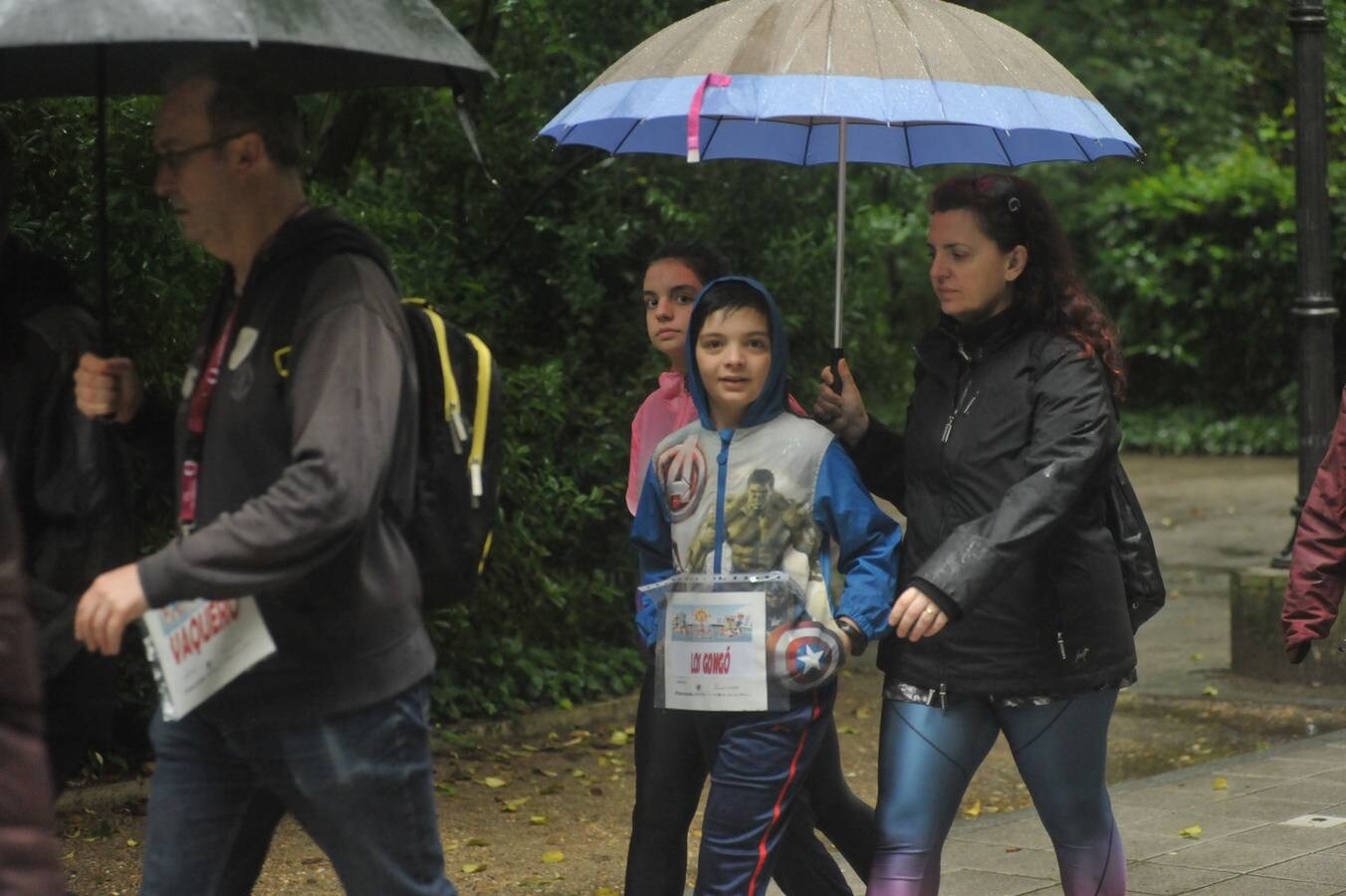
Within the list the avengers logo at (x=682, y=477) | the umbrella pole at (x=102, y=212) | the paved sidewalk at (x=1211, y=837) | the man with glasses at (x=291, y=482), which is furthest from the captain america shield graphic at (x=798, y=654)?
the paved sidewalk at (x=1211, y=837)

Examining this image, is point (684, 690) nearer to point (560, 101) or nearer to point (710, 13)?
point (710, 13)

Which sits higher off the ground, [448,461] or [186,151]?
[186,151]

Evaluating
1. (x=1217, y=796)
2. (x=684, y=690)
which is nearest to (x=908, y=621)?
(x=684, y=690)

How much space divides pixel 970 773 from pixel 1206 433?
16491mm

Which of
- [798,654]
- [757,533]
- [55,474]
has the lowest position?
[798,654]

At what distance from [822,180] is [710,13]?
12.7ft

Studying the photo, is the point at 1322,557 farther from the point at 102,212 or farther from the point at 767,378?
the point at 102,212

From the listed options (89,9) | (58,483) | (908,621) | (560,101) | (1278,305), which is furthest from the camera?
(1278,305)

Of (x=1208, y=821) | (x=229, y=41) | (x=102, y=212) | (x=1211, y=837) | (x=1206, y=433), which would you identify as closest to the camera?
(x=229, y=41)

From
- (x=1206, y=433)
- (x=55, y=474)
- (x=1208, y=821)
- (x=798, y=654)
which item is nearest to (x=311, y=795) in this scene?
(x=55, y=474)

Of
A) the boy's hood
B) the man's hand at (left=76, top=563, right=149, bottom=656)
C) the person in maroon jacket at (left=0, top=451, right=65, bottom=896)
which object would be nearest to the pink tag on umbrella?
the boy's hood

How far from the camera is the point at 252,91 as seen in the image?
126 inches

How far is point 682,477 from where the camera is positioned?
4281mm

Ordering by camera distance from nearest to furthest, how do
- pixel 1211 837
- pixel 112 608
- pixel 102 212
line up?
1. pixel 112 608
2. pixel 102 212
3. pixel 1211 837
